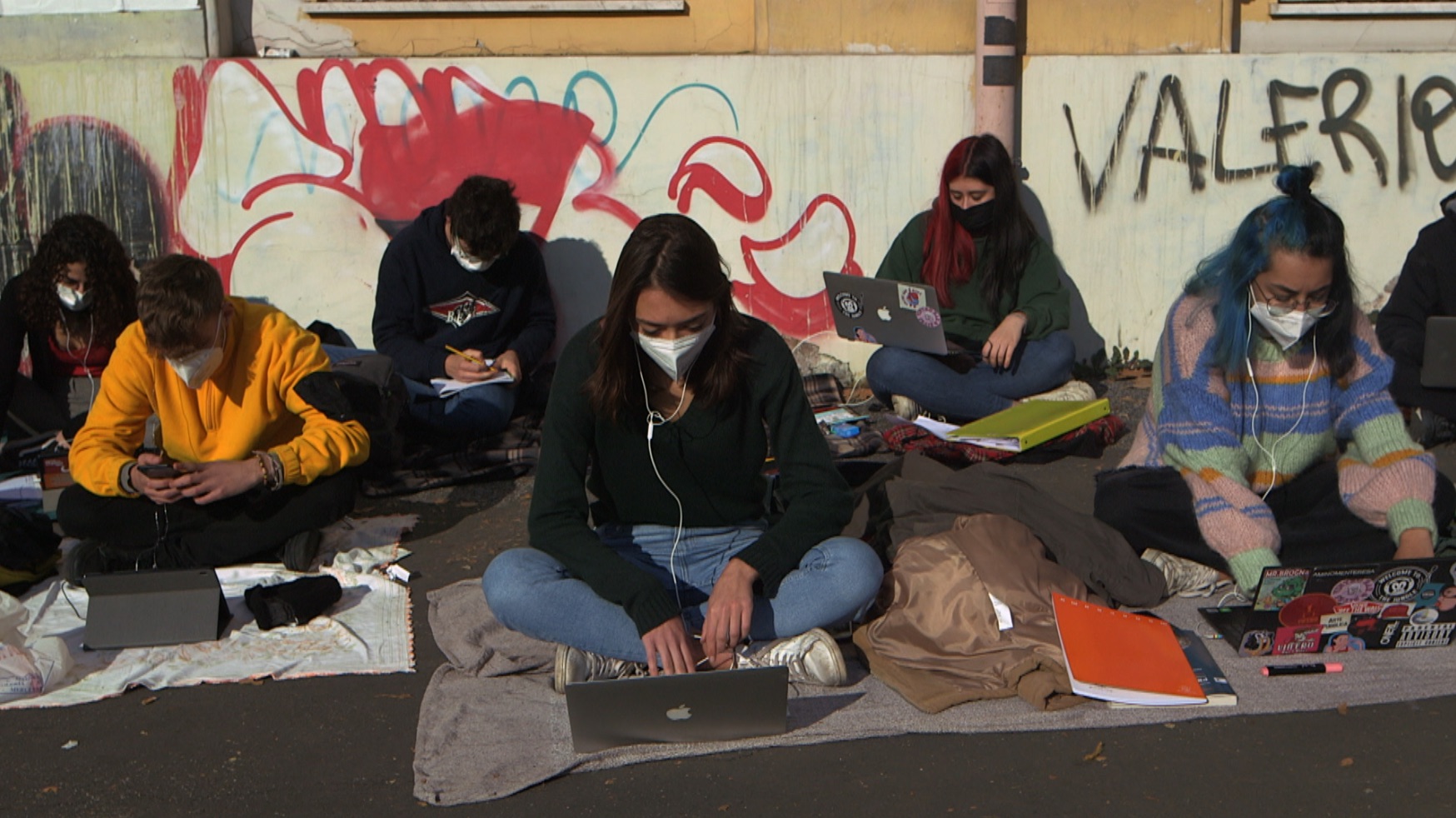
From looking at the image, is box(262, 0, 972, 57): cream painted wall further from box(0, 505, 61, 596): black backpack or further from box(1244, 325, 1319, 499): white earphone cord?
box(1244, 325, 1319, 499): white earphone cord

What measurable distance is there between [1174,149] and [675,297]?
4.80 metres

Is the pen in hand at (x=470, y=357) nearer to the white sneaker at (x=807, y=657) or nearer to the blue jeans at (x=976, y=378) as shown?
the blue jeans at (x=976, y=378)

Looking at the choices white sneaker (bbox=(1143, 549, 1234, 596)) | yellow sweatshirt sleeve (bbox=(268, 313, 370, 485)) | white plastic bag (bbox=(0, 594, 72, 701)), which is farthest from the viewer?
yellow sweatshirt sleeve (bbox=(268, 313, 370, 485))

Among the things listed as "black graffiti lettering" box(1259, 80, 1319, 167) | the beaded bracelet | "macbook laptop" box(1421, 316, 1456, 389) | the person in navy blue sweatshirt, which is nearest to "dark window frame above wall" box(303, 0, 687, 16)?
the person in navy blue sweatshirt

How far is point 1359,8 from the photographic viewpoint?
766 centimetres

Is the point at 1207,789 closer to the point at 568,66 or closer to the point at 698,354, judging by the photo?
the point at 698,354

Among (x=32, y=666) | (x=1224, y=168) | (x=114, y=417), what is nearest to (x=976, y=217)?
(x=1224, y=168)

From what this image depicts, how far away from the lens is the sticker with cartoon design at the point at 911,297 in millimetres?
6102

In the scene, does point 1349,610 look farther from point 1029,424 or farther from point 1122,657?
point 1029,424

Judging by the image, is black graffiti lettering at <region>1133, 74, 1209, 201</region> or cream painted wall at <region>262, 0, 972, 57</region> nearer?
cream painted wall at <region>262, 0, 972, 57</region>

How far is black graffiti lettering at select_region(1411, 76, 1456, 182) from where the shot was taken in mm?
7434

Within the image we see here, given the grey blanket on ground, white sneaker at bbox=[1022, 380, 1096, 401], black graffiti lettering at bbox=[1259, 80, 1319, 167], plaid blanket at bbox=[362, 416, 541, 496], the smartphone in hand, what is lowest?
the grey blanket on ground

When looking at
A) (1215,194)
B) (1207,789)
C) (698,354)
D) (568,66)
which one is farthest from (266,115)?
(1207,789)

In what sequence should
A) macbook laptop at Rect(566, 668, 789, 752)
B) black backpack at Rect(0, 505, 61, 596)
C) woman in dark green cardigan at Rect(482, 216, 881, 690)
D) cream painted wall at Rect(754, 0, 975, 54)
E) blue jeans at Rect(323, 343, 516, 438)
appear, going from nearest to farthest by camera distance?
macbook laptop at Rect(566, 668, 789, 752) → woman in dark green cardigan at Rect(482, 216, 881, 690) → black backpack at Rect(0, 505, 61, 596) → blue jeans at Rect(323, 343, 516, 438) → cream painted wall at Rect(754, 0, 975, 54)
